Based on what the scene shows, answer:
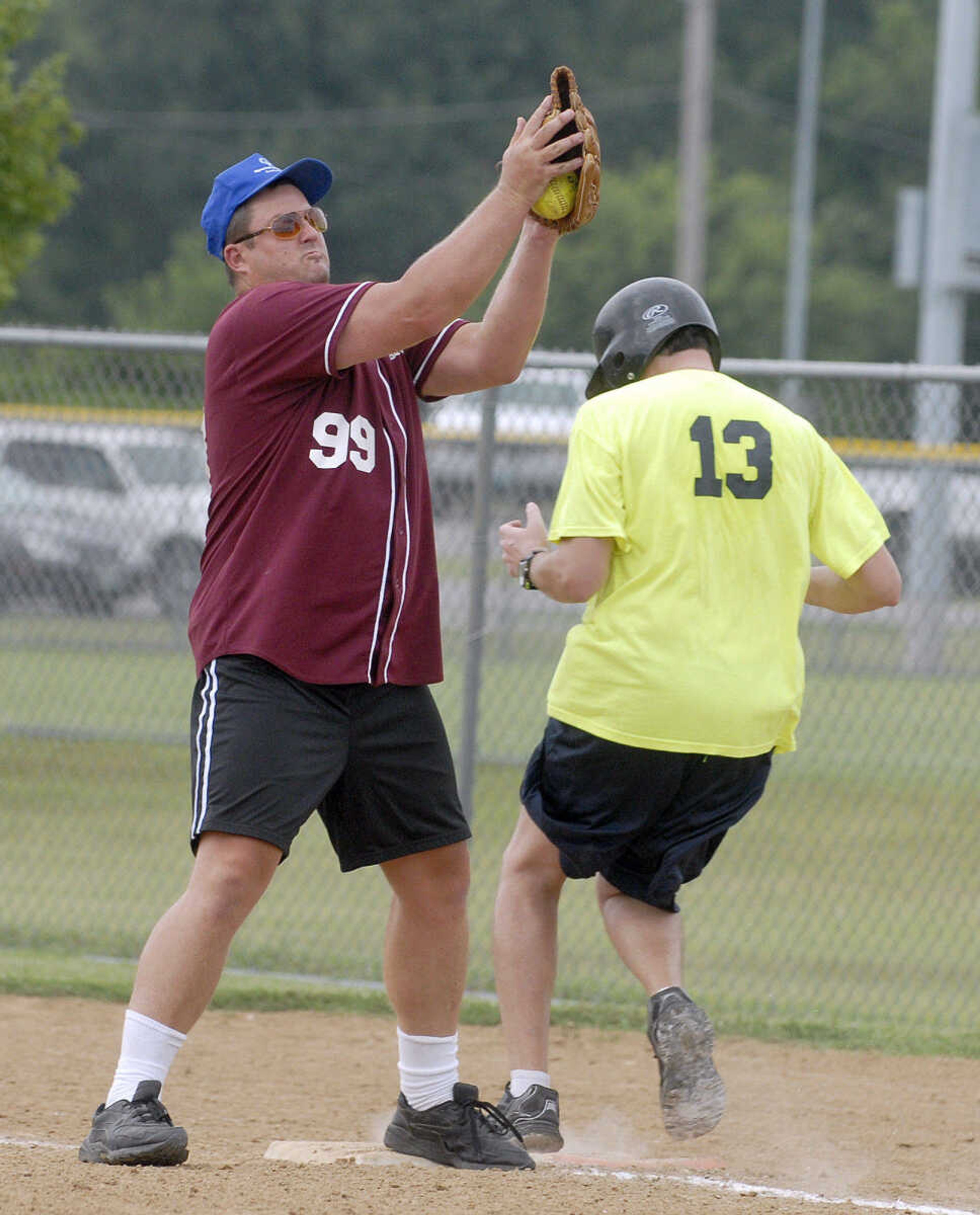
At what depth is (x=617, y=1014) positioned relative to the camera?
661 cm

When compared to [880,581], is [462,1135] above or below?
below

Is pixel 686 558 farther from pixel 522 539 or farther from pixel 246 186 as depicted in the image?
pixel 246 186

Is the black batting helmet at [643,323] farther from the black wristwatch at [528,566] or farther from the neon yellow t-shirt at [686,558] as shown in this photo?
the black wristwatch at [528,566]

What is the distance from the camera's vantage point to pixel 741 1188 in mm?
4391

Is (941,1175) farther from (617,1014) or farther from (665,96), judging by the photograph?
(665,96)

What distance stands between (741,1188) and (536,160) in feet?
7.61

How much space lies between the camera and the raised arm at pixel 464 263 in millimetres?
3996


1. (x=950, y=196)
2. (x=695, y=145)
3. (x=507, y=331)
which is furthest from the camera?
(x=695, y=145)

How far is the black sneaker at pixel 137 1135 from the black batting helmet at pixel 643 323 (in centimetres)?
205

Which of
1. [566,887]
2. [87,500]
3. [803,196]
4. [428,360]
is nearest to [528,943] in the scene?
[428,360]

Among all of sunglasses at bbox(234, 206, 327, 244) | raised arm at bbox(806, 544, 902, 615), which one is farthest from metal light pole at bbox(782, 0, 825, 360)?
sunglasses at bbox(234, 206, 327, 244)

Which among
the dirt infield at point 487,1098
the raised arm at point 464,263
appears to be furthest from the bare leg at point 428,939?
the raised arm at point 464,263

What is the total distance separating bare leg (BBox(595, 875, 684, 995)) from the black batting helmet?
1.29 meters

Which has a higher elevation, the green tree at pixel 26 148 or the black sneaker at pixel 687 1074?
the green tree at pixel 26 148
